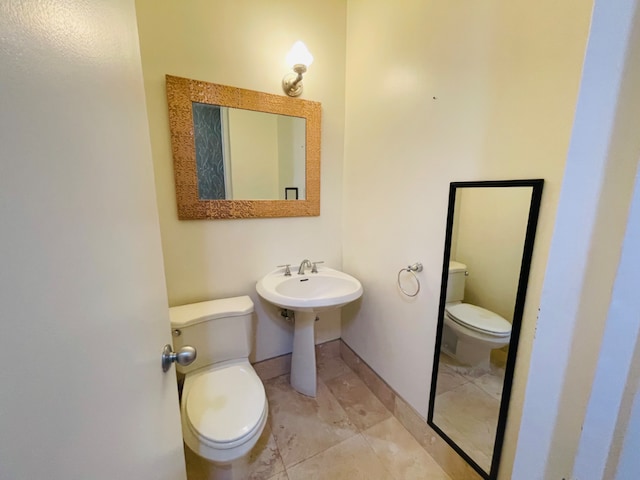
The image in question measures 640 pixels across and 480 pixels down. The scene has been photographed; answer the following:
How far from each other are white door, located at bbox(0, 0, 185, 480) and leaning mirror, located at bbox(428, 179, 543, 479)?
1.18 meters

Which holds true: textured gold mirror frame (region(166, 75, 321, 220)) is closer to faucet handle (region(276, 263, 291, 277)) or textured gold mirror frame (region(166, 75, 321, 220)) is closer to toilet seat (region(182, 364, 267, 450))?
faucet handle (region(276, 263, 291, 277))

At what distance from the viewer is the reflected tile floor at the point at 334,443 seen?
126 cm

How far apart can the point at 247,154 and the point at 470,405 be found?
70.6 inches

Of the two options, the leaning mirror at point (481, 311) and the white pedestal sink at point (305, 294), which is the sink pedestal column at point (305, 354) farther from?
the leaning mirror at point (481, 311)

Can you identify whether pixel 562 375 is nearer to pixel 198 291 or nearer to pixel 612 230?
pixel 612 230

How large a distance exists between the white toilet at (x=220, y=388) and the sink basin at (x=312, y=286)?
17 cm

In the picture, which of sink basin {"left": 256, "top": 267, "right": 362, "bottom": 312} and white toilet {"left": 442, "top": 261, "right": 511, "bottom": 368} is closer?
white toilet {"left": 442, "top": 261, "right": 511, "bottom": 368}

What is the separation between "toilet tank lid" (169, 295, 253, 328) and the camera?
133 centimetres

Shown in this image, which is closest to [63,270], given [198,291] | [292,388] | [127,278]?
[127,278]

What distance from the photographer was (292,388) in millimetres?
1791

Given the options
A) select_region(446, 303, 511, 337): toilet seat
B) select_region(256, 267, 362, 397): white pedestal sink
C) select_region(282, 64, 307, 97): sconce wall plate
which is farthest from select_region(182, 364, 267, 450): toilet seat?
select_region(282, 64, 307, 97): sconce wall plate

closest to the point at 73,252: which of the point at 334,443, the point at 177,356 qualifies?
the point at 177,356

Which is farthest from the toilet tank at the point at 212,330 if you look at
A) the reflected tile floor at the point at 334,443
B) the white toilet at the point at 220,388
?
the reflected tile floor at the point at 334,443

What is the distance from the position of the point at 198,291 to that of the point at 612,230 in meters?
1.72
